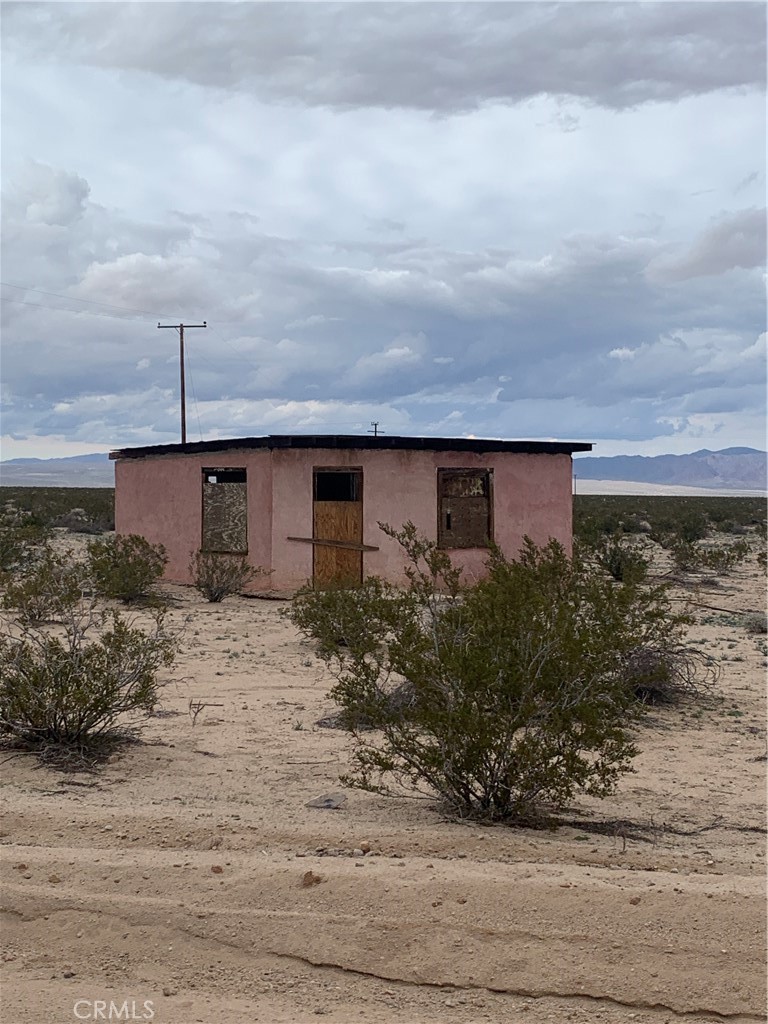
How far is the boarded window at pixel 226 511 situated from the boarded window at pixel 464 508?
330 centimetres

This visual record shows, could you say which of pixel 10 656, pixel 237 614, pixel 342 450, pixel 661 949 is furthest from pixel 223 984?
pixel 342 450

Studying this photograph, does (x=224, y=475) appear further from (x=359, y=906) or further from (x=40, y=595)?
(x=359, y=906)

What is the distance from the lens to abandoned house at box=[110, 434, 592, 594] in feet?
54.0

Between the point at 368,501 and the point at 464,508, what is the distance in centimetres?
175

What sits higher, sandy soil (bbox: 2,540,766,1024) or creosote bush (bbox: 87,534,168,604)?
creosote bush (bbox: 87,534,168,604)

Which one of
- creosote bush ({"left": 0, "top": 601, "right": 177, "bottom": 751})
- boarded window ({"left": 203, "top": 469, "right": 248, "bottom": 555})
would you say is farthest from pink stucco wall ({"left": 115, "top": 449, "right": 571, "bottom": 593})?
creosote bush ({"left": 0, "top": 601, "right": 177, "bottom": 751})

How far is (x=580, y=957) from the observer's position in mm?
3865

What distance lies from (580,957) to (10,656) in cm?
450

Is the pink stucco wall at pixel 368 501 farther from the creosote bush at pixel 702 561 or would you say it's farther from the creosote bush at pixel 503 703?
the creosote bush at pixel 503 703

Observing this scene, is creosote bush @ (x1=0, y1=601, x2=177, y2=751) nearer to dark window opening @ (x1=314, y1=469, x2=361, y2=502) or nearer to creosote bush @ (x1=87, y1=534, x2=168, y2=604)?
creosote bush @ (x1=87, y1=534, x2=168, y2=604)

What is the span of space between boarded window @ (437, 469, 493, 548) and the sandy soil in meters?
10.5

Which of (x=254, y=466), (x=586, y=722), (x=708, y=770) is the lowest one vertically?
(x=708, y=770)

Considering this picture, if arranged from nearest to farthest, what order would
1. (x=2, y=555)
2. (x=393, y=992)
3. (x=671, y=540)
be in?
(x=393, y=992)
(x=2, y=555)
(x=671, y=540)

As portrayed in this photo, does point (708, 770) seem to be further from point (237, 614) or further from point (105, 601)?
point (105, 601)
